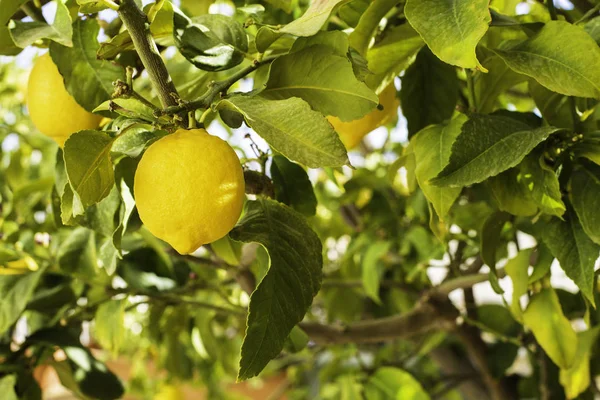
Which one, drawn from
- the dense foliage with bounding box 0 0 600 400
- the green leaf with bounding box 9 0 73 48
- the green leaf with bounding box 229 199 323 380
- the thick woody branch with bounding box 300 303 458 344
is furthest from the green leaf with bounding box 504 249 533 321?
the green leaf with bounding box 9 0 73 48

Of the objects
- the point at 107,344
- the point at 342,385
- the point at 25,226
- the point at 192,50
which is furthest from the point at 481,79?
the point at 25,226

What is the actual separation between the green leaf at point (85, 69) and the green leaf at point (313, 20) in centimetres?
19

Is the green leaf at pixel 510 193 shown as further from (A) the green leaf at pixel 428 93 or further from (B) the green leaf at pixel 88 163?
(B) the green leaf at pixel 88 163

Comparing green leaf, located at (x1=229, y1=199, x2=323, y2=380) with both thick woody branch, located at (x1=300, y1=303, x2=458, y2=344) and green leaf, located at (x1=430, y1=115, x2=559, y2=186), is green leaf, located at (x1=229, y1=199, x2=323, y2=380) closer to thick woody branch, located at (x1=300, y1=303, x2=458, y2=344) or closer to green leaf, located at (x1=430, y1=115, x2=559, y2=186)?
green leaf, located at (x1=430, y1=115, x2=559, y2=186)

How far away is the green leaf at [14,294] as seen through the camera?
70 centimetres

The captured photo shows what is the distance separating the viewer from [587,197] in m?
0.48

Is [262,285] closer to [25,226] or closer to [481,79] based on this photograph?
[481,79]

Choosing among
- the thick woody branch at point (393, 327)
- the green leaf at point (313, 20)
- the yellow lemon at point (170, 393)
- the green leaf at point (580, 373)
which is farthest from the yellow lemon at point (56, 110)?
the yellow lemon at point (170, 393)

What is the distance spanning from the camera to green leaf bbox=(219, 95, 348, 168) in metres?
0.36

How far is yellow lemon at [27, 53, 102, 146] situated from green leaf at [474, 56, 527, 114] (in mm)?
332

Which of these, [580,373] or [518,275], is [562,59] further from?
[580,373]

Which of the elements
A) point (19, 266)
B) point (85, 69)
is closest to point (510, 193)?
point (85, 69)

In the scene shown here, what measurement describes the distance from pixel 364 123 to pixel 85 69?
0.23 metres

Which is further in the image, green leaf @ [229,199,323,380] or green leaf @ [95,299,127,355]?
green leaf @ [95,299,127,355]
